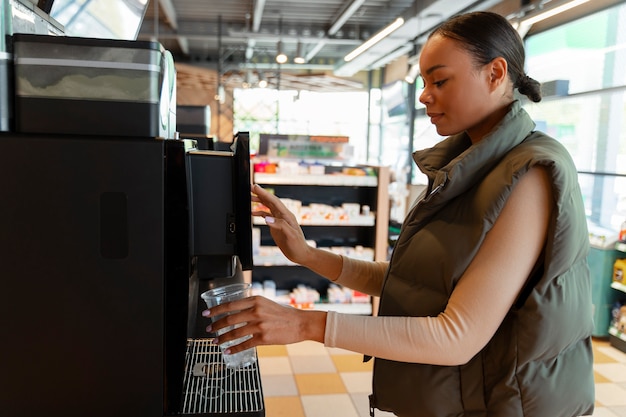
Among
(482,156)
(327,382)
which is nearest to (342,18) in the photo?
(327,382)

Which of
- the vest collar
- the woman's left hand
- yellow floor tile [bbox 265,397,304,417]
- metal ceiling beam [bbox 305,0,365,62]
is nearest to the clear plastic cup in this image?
the woman's left hand

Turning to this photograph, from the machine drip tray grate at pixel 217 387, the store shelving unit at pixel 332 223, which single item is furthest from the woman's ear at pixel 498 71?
the store shelving unit at pixel 332 223

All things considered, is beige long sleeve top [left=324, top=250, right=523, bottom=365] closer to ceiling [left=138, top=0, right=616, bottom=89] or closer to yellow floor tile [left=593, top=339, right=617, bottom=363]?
yellow floor tile [left=593, top=339, right=617, bottom=363]

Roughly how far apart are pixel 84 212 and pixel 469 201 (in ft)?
2.71

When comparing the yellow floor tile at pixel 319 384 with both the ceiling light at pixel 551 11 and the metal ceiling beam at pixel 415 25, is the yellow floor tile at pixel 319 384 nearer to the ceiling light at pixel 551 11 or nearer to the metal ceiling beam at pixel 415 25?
the ceiling light at pixel 551 11

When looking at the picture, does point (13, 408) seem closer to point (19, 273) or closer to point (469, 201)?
point (19, 273)

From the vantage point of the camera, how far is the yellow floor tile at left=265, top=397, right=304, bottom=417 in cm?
342

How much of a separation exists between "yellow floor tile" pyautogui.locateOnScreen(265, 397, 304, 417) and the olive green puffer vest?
2.27 metres

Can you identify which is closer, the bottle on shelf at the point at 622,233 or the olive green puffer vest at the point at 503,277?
the olive green puffer vest at the point at 503,277

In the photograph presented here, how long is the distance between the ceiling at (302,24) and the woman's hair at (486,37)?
5977mm

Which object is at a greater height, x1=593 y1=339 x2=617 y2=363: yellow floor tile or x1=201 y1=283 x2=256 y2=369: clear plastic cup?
x1=201 y1=283 x2=256 y2=369: clear plastic cup

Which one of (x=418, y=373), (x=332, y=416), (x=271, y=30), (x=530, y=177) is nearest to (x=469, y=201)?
(x=530, y=177)

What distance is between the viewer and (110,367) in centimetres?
104

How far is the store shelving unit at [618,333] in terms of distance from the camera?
4777mm
